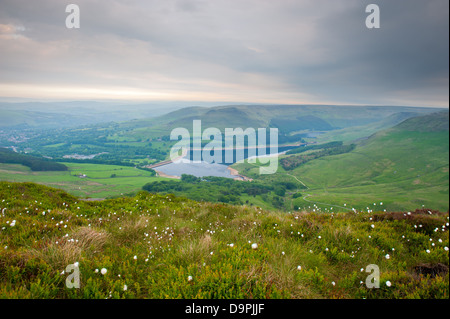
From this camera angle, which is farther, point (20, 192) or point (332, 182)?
point (332, 182)

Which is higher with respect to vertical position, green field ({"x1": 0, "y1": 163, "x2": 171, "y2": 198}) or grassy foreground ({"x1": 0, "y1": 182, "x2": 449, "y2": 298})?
grassy foreground ({"x1": 0, "y1": 182, "x2": 449, "y2": 298})

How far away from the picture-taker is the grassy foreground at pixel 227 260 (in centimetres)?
388

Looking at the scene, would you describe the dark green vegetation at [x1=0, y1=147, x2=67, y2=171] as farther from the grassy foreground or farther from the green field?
the grassy foreground

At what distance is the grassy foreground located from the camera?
3877 mm

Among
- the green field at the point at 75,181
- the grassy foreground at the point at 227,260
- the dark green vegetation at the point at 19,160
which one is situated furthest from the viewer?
the dark green vegetation at the point at 19,160

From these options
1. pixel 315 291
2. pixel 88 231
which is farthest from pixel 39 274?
pixel 315 291

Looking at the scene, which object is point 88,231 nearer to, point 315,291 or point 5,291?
point 5,291

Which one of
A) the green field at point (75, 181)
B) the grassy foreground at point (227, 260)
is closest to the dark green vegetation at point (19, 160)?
the green field at point (75, 181)

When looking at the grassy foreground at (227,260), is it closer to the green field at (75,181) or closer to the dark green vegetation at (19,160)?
the green field at (75,181)

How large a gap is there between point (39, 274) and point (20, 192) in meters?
11.2

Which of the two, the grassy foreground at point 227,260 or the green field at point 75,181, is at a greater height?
the grassy foreground at point 227,260

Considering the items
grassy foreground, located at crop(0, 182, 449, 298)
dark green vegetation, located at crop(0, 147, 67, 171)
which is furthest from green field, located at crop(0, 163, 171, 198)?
grassy foreground, located at crop(0, 182, 449, 298)

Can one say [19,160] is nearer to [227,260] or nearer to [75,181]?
[75,181]

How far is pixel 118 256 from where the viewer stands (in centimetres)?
545
